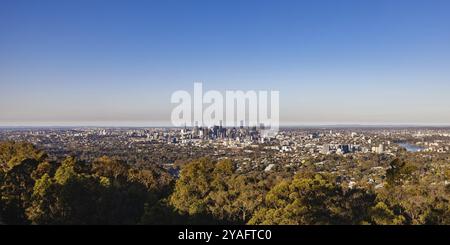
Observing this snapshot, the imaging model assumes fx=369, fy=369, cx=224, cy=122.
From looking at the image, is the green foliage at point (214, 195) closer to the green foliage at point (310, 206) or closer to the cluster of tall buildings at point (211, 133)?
the green foliage at point (310, 206)

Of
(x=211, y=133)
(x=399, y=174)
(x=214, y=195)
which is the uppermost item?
(x=211, y=133)

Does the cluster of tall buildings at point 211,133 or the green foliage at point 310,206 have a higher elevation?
the cluster of tall buildings at point 211,133

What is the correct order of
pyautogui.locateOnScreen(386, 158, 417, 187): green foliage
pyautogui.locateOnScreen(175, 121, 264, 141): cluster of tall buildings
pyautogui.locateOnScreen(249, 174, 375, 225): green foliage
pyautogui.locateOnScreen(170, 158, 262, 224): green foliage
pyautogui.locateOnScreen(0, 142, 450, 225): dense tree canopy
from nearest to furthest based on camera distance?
1. pyautogui.locateOnScreen(249, 174, 375, 225): green foliage
2. pyautogui.locateOnScreen(0, 142, 450, 225): dense tree canopy
3. pyautogui.locateOnScreen(170, 158, 262, 224): green foliage
4. pyautogui.locateOnScreen(386, 158, 417, 187): green foliage
5. pyautogui.locateOnScreen(175, 121, 264, 141): cluster of tall buildings

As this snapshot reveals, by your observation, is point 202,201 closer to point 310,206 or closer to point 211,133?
point 310,206

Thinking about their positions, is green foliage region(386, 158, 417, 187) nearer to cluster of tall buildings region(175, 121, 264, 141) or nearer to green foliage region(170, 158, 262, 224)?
green foliage region(170, 158, 262, 224)

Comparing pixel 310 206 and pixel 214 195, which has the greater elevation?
pixel 310 206

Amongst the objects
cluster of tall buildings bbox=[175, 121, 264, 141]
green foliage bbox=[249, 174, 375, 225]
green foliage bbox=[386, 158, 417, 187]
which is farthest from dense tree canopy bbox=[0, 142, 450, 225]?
cluster of tall buildings bbox=[175, 121, 264, 141]

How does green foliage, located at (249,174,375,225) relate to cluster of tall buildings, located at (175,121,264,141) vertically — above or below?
below

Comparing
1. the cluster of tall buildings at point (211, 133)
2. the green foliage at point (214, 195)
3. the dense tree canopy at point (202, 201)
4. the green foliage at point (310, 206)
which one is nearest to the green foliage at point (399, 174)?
the dense tree canopy at point (202, 201)

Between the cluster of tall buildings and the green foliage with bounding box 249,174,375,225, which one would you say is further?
the cluster of tall buildings

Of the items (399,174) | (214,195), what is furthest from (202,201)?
(399,174)
